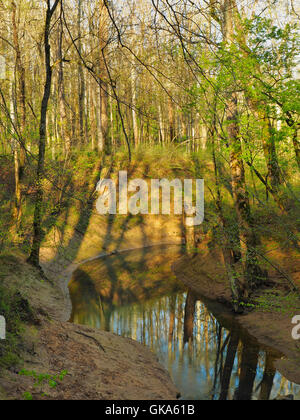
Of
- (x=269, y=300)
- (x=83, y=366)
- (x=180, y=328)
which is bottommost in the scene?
(x=180, y=328)

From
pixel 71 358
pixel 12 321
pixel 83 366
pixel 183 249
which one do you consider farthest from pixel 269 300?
pixel 183 249

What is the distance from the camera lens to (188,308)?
13.7m

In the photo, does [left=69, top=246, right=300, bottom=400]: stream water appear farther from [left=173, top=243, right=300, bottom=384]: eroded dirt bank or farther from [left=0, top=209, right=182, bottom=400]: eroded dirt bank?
[left=0, top=209, right=182, bottom=400]: eroded dirt bank

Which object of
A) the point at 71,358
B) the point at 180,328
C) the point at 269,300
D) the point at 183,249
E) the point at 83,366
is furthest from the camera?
the point at 183,249

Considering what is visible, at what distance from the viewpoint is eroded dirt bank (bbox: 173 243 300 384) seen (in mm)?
8867

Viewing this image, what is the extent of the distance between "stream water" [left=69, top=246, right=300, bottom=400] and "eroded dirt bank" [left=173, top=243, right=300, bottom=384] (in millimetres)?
→ 300

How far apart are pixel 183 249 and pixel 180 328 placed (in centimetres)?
1047

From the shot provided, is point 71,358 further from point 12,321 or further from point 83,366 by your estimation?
point 12,321

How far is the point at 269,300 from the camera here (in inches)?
399

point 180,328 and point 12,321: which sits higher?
point 12,321

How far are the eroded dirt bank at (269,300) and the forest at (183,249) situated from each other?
59 mm

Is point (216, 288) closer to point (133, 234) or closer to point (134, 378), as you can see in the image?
point (134, 378)

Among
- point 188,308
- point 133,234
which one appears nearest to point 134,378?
point 188,308

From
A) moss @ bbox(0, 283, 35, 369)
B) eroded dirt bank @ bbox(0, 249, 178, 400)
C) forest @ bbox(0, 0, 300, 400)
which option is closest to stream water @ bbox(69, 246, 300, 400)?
forest @ bbox(0, 0, 300, 400)
